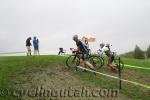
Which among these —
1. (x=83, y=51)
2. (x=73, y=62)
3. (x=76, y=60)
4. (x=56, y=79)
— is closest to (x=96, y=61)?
(x=76, y=60)

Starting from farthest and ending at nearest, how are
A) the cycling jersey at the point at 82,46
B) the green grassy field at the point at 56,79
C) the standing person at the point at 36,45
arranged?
1. the standing person at the point at 36,45
2. the cycling jersey at the point at 82,46
3. the green grassy field at the point at 56,79

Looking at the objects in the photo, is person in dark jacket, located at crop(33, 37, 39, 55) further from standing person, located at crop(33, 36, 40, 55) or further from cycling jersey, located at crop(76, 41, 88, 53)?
cycling jersey, located at crop(76, 41, 88, 53)

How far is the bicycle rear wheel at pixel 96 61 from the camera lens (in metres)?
26.9

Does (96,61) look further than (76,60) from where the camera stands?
Yes

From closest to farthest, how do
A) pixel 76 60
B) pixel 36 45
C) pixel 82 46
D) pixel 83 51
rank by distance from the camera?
pixel 82 46
pixel 83 51
pixel 76 60
pixel 36 45

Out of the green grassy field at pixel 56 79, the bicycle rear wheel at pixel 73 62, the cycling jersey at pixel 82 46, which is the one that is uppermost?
the cycling jersey at pixel 82 46

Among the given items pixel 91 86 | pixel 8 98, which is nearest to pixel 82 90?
pixel 91 86

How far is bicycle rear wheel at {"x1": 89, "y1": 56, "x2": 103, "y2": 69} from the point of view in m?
26.9

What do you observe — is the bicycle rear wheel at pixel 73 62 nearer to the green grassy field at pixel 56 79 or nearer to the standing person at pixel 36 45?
the green grassy field at pixel 56 79

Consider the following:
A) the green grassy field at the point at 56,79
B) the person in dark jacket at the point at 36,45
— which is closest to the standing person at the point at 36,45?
the person in dark jacket at the point at 36,45

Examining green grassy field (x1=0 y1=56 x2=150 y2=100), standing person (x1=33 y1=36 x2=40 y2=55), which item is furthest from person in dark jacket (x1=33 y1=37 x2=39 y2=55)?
green grassy field (x1=0 y1=56 x2=150 y2=100)

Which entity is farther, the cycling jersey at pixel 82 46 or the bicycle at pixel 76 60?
the bicycle at pixel 76 60

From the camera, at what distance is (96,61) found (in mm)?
27281

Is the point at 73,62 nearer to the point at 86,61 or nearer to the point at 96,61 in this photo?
the point at 86,61
